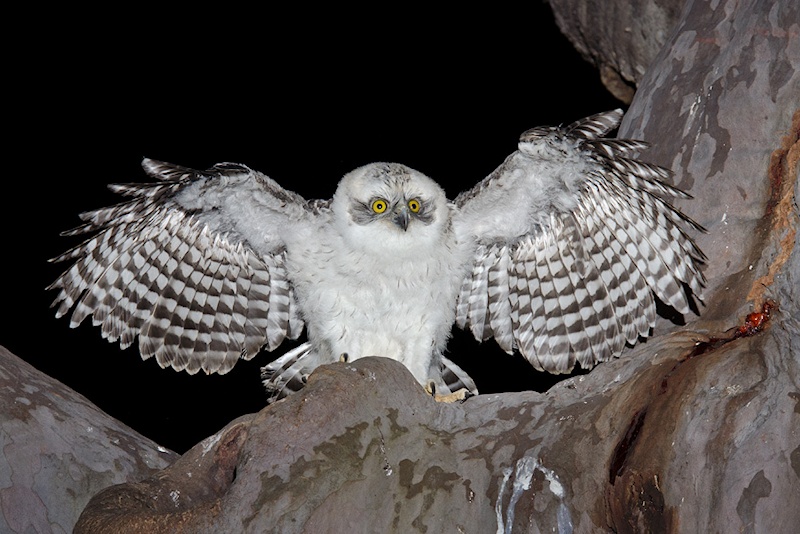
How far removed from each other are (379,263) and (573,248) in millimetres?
990

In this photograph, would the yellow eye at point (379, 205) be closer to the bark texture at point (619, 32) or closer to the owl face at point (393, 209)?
the owl face at point (393, 209)

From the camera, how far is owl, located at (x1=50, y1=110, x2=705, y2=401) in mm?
4219

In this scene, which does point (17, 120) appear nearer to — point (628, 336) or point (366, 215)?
point (366, 215)

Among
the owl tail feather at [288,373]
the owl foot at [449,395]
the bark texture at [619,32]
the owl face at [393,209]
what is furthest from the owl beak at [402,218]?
the bark texture at [619,32]

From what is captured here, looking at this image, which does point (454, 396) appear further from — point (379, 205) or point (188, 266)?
point (188, 266)

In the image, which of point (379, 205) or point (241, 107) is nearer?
point (379, 205)

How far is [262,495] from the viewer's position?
2.96 m

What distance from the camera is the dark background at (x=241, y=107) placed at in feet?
25.3

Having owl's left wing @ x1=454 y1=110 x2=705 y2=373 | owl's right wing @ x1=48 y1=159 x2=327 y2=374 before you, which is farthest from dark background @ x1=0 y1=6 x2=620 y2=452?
owl's right wing @ x1=48 y1=159 x2=327 y2=374

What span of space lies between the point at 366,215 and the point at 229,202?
697mm

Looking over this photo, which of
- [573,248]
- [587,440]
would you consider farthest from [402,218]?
[587,440]

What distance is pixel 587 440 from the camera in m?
3.13

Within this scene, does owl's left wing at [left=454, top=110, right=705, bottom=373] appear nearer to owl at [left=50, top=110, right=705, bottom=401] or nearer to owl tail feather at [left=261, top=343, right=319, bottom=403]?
owl at [left=50, top=110, right=705, bottom=401]

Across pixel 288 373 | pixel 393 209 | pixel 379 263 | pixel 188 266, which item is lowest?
pixel 288 373
